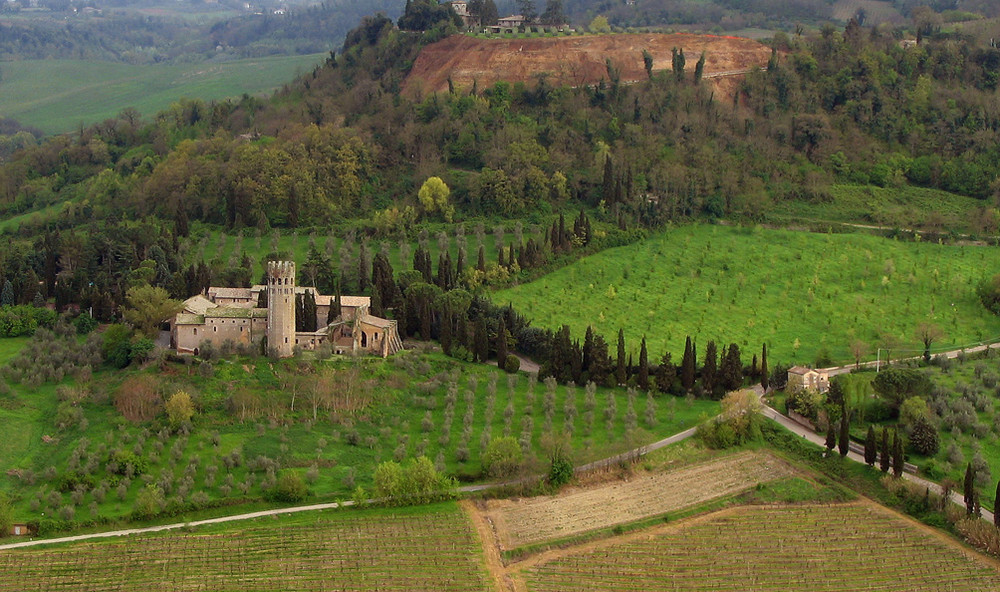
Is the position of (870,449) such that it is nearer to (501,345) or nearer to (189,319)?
(501,345)

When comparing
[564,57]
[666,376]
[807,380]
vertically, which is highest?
[564,57]

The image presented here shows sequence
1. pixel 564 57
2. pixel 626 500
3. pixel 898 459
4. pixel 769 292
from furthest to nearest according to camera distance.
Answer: pixel 564 57
pixel 769 292
pixel 898 459
pixel 626 500

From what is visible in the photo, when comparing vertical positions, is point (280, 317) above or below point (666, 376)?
above

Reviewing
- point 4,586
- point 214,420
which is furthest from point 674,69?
point 4,586

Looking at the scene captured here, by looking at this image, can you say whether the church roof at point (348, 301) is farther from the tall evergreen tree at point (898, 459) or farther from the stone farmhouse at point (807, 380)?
the tall evergreen tree at point (898, 459)

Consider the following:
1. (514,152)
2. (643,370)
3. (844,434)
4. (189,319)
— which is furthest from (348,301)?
(514,152)

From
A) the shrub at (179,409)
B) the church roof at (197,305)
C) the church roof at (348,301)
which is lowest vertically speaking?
the shrub at (179,409)

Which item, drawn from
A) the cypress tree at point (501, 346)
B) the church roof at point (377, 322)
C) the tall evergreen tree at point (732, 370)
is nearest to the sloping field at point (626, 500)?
the tall evergreen tree at point (732, 370)

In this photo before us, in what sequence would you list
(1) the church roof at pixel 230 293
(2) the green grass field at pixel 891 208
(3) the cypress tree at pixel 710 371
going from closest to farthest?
(3) the cypress tree at pixel 710 371 → (1) the church roof at pixel 230 293 → (2) the green grass field at pixel 891 208

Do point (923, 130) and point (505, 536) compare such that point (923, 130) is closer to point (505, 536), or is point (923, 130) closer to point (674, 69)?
point (674, 69)
